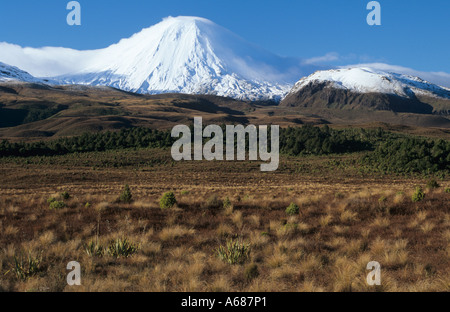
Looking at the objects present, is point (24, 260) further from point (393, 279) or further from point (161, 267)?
point (393, 279)

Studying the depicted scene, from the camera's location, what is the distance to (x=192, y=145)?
6544 cm

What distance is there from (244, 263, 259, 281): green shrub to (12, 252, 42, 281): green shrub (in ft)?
15.0

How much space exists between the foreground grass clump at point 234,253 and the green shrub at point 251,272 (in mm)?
694

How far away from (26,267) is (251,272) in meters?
4.97

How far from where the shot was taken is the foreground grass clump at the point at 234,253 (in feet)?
26.9

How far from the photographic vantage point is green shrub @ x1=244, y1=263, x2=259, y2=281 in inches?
288

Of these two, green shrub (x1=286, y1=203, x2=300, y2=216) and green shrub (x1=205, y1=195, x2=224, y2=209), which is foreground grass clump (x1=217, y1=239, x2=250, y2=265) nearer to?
green shrub (x1=286, y1=203, x2=300, y2=216)

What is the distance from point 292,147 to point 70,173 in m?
36.0

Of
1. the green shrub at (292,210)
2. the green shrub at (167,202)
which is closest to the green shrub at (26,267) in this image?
the green shrub at (167,202)

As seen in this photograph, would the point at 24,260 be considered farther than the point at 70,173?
No

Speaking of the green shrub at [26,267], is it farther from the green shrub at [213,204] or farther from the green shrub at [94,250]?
the green shrub at [213,204]

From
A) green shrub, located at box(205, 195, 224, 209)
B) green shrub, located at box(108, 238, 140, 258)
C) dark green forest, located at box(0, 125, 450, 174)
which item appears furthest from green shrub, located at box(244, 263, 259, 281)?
dark green forest, located at box(0, 125, 450, 174)
